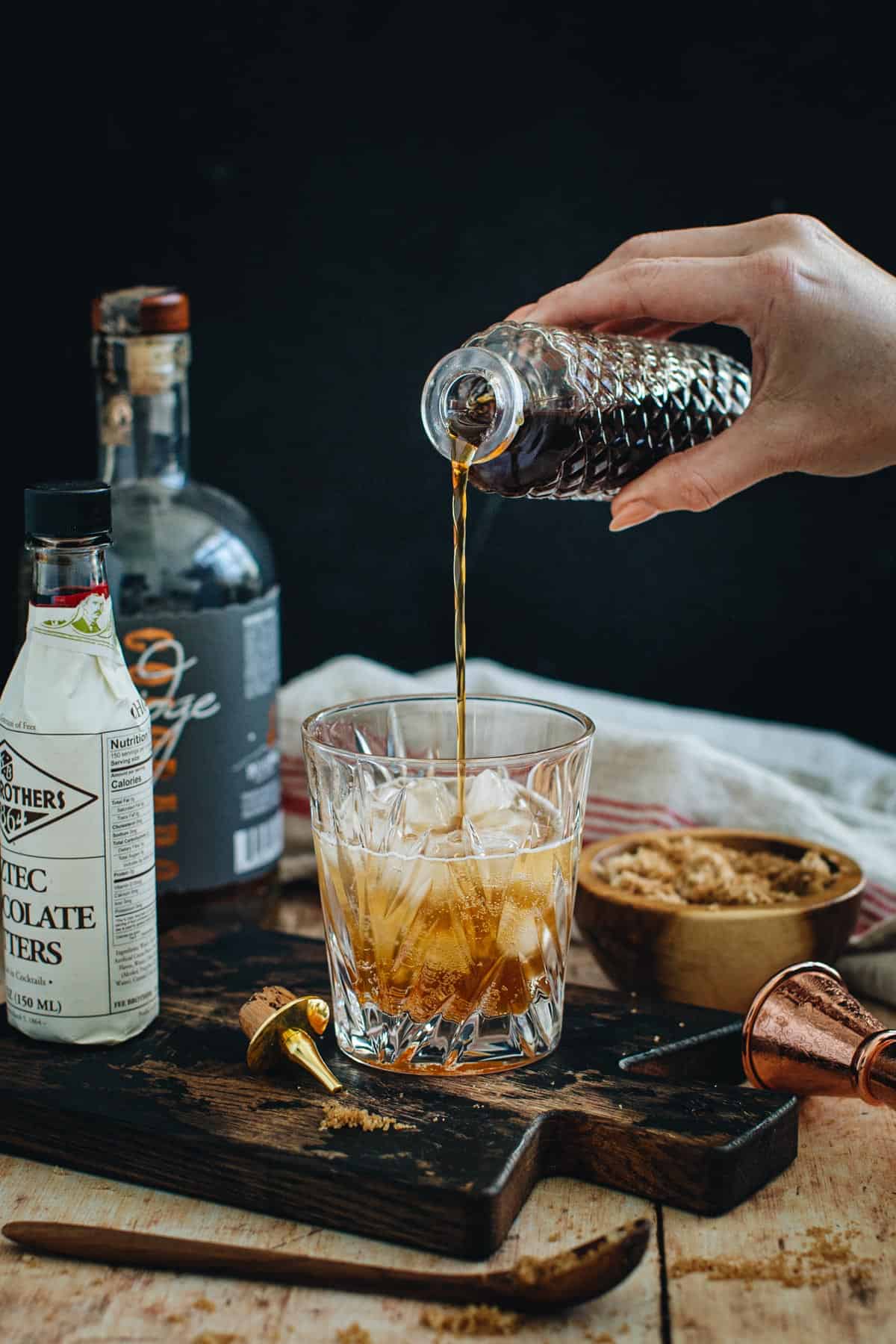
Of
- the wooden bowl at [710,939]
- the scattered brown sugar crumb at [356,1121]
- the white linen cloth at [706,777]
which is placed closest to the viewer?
the scattered brown sugar crumb at [356,1121]

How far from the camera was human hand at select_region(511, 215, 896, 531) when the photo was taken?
3.44 feet

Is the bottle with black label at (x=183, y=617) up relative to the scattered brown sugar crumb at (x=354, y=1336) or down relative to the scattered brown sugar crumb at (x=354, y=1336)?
up

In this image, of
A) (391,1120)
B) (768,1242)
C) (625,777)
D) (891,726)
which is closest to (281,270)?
(625,777)

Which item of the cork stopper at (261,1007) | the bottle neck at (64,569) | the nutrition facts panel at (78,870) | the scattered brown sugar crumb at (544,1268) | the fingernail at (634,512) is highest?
the fingernail at (634,512)

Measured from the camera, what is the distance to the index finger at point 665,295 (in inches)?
41.8

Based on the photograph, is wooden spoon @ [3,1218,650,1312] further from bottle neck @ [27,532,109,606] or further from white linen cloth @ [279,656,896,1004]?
white linen cloth @ [279,656,896,1004]

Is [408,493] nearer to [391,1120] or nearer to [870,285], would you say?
[870,285]

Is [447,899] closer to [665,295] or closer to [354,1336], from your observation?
[354,1336]

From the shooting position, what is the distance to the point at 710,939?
1.16 metres

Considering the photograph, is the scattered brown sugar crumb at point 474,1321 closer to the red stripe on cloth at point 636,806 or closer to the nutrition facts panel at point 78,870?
the nutrition facts panel at point 78,870

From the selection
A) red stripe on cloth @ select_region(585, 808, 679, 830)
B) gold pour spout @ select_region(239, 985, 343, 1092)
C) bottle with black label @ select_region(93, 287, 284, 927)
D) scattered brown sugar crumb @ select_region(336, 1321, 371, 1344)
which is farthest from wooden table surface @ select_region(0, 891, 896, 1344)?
red stripe on cloth @ select_region(585, 808, 679, 830)

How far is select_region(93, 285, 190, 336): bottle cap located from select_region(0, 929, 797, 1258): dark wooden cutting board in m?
0.59

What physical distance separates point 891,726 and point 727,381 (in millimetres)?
806

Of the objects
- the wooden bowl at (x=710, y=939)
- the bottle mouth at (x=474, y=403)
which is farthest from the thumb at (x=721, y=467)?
the wooden bowl at (x=710, y=939)
